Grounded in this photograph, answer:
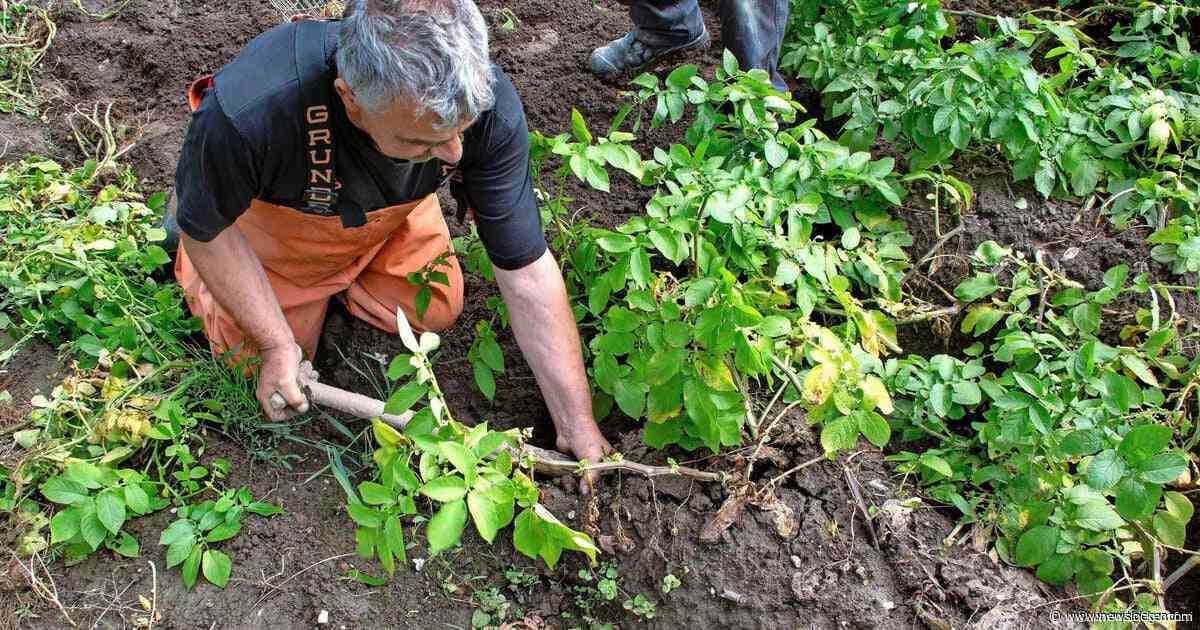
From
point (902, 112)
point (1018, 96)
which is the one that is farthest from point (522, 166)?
point (1018, 96)

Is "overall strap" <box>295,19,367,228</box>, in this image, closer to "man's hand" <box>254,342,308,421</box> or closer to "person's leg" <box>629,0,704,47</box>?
"man's hand" <box>254,342,308,421</box>

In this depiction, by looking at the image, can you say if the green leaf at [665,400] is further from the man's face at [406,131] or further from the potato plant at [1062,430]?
the man's face at [406,131]

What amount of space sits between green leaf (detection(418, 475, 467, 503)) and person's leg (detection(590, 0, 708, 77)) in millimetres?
2031

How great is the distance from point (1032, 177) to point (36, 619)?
2.70 metres

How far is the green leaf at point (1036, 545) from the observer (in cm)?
183

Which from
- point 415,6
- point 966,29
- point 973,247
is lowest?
point 973,247

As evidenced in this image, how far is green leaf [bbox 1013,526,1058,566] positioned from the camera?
1.83 metres

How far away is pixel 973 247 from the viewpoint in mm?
2453

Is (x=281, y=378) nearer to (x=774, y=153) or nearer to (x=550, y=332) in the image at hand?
(x=550, y=332)

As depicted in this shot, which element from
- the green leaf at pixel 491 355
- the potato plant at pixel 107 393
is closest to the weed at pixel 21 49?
the potato plant at pixel 107 393

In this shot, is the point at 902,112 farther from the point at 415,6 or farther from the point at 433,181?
the point at 415,6

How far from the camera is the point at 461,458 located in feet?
4.94

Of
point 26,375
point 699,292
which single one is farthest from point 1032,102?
point 26,375

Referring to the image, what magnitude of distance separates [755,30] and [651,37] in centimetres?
47
